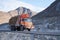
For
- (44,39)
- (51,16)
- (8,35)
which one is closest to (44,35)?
(44,39)

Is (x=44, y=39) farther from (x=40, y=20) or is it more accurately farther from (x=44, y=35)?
(x=40, y=20)

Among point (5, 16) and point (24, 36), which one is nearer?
point (24, 36)

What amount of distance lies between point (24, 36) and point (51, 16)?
1566cm

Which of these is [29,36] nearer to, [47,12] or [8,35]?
[8,35]

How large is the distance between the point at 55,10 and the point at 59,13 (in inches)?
18.6

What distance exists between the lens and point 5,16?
135 ft

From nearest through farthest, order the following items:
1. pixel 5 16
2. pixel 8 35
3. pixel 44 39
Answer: pixel 44 39 → pixel 8 35 → pixel 5 16

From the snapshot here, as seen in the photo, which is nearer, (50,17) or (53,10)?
(53,10)

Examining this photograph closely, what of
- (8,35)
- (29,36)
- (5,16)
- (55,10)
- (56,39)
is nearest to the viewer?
(56,39)

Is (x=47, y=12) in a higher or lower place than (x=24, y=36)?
higher

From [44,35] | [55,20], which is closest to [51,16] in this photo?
[55,20]

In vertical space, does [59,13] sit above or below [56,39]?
above

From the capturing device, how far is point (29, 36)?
707 centimetres

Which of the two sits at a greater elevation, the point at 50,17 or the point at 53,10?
the point at 53,10
